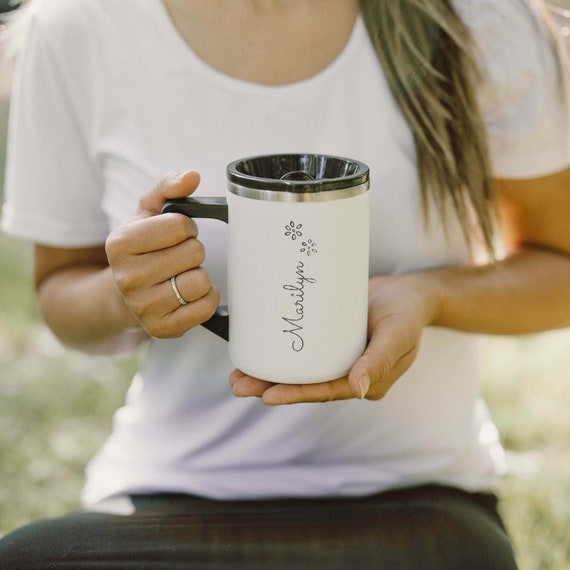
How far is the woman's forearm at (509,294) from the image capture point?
1303mm

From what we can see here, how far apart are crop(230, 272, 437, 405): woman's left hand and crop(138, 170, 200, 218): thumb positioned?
0.22 metres

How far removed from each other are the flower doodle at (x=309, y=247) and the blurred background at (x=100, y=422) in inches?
35.1

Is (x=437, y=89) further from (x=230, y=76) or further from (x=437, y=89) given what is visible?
(x=230, y=76)

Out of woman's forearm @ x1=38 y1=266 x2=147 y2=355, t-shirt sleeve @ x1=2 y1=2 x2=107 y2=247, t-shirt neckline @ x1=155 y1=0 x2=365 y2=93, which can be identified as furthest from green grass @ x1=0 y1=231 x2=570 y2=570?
t-shirt neckline @ x1=155 y1=0 x2=365 y2=93

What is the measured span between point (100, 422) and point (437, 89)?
151 cm

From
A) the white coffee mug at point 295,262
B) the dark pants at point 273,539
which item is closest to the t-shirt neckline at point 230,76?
the white coffee mug at point 295,262

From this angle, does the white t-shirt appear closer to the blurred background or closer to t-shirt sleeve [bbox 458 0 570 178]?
t-shirt sleeve [bbox 458 0 570 178]

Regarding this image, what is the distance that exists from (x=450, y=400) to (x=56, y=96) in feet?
2.50

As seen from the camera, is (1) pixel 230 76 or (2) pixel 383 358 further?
(1) pixel 230 76

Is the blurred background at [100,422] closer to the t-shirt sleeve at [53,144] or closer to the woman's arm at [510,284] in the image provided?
the t-shirt sleeve at [53,144]

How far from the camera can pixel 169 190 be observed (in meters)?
0.99

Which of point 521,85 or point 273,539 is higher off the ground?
point 521,85

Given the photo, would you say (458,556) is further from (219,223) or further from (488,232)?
(219,223)

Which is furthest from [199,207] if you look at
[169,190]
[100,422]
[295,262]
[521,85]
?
[100,422]
